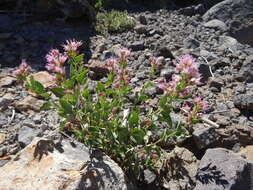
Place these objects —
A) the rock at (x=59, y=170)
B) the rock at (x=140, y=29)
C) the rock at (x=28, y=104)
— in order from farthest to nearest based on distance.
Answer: the rock at (x=140, y=29) → the rock at (x=28, y=104) → the rock at (x=59, y=170)

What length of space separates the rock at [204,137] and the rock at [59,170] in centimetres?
104

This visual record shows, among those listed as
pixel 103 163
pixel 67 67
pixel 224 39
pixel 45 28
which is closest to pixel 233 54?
pixel 224 39

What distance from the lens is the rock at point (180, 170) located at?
3.41m

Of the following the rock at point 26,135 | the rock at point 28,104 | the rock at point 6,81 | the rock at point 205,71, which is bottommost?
the rock at point 26,135

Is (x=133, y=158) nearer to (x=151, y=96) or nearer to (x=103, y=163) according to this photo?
(x=103, y=163)

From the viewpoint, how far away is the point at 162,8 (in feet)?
27.6

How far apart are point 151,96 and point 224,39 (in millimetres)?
2521

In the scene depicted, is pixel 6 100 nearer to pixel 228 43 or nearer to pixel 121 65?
pixel 121 65

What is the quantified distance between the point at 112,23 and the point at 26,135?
11.3 ft

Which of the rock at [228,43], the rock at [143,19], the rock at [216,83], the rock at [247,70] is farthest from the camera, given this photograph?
the rock at [143,19]

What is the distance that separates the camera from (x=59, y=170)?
2.96m

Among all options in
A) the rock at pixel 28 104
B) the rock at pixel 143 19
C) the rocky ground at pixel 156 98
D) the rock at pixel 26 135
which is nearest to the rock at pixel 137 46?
the rocky ground at pixel 156 98

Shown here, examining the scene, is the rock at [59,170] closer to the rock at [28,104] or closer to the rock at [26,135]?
the rock at [26,135]

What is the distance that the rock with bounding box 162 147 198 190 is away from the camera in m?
3.41
